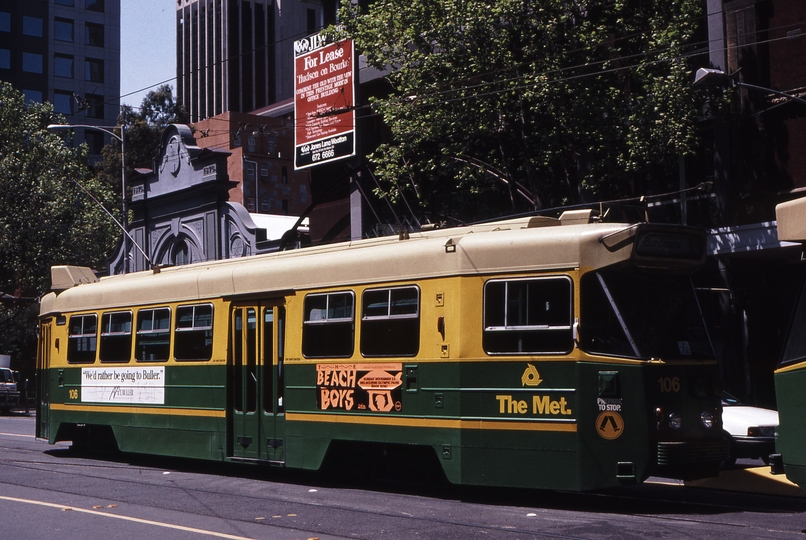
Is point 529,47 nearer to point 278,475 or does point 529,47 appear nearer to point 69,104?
point 278,475

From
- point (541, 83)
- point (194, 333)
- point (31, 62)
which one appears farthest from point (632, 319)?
point (31, 62)

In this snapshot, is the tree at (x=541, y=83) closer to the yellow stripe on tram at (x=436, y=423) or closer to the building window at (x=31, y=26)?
the yellow stripe on tram at (x=436, y=423)

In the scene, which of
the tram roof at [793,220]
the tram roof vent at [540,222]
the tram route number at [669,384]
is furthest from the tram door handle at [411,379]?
the tram roof at [793,220]

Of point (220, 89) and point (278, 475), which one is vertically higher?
point (220, 89)

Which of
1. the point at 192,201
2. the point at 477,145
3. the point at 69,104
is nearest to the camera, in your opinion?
the point at 477,145

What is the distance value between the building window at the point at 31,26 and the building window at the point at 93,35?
401cm

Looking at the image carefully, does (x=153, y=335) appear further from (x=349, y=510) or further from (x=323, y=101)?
(x=323, y=101)

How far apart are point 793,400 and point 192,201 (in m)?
34.4

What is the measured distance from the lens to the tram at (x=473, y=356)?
10758 millimetres

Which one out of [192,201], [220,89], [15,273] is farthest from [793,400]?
[220,89]

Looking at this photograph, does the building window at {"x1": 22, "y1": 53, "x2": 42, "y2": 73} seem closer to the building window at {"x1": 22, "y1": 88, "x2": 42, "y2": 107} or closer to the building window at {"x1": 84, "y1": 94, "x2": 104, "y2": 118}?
the building window at {"x1": 22, "y1": 88, "x2": 42, "y2": 107}

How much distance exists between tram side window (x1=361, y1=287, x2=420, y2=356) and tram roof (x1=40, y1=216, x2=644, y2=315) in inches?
7.9

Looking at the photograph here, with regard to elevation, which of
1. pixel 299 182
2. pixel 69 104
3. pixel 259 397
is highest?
pixel 69 104

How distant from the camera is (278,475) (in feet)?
49.4
